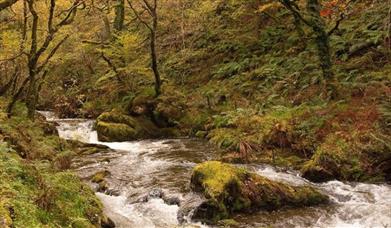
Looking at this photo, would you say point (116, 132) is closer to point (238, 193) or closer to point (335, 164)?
point (335, 164)

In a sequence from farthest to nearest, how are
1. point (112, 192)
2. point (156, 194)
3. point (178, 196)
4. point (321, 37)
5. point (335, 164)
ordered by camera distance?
point (321, 37)
point (335, 164)
point (112, 192)
point (156, 194)
point (178, 196)

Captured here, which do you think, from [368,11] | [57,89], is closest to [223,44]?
[368,11]

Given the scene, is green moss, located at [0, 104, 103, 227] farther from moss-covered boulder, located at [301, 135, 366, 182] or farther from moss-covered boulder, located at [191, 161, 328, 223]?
moss-covered boulder, located at [301, 135, 366, 182]

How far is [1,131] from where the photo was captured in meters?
10.9

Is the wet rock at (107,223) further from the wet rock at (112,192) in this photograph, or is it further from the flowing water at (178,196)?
the wet rock at (112,192)

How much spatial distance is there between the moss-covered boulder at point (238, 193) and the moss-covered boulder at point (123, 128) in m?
8.73

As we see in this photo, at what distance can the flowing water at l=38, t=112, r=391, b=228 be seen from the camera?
361 inches

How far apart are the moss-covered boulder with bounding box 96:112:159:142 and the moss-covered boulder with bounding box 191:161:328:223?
8731 millimetres

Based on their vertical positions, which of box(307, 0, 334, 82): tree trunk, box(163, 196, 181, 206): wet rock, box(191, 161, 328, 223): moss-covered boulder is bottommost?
box(163, 196, 181, 206): wet rock

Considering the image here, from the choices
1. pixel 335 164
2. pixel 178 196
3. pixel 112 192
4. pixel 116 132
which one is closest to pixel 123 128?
pixel 116 132

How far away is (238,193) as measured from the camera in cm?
973

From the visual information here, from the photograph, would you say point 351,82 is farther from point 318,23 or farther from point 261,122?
point 261,122

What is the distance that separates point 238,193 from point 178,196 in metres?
1.41

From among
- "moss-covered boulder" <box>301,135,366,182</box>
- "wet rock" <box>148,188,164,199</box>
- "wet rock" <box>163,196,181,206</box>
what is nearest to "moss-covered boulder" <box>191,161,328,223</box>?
"wet rock" <box>163,196,181,206</box>
